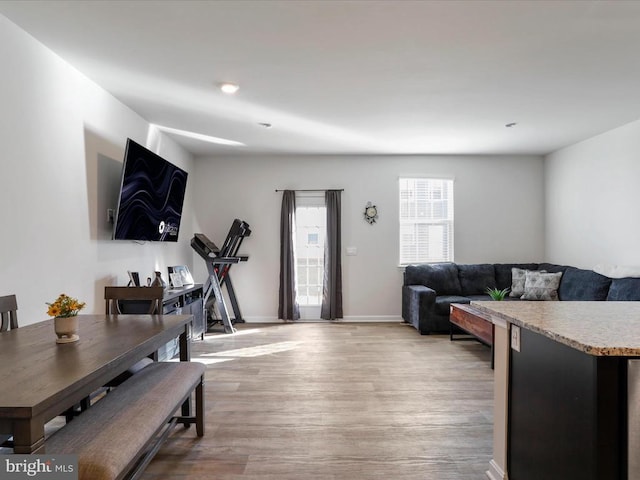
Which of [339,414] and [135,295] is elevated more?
[135,295]

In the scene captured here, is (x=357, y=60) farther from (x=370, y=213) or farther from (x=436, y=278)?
(x=436, y=278)

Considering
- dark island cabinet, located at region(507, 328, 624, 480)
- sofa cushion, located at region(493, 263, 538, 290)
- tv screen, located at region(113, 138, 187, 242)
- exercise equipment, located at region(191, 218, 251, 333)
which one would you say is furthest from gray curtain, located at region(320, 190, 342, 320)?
dark island cabinet, located at region(507, 328, 624, 480)

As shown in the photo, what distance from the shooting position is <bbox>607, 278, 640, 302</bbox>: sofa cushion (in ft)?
12.7

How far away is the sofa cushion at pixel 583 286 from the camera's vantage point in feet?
14.3

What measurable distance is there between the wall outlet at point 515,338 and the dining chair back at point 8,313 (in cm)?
272

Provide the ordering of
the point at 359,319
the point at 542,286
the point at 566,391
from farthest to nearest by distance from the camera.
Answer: the point at 359,319
the point at 542,286
the point at 566,391

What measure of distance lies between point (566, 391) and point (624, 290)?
3.28m

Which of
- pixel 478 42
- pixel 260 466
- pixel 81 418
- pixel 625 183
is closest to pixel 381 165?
pixel 625 183

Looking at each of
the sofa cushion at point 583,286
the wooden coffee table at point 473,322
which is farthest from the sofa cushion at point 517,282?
the wooden coffee table at point 473,322

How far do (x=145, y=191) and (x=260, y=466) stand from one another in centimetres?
277

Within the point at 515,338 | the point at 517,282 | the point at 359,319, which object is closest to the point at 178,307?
the point at 359,319

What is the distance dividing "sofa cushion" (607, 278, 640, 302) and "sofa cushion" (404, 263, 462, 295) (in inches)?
75.7

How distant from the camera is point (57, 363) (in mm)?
1651

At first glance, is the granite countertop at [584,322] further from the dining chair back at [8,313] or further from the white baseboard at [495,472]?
the dining chair back at [8,313]
